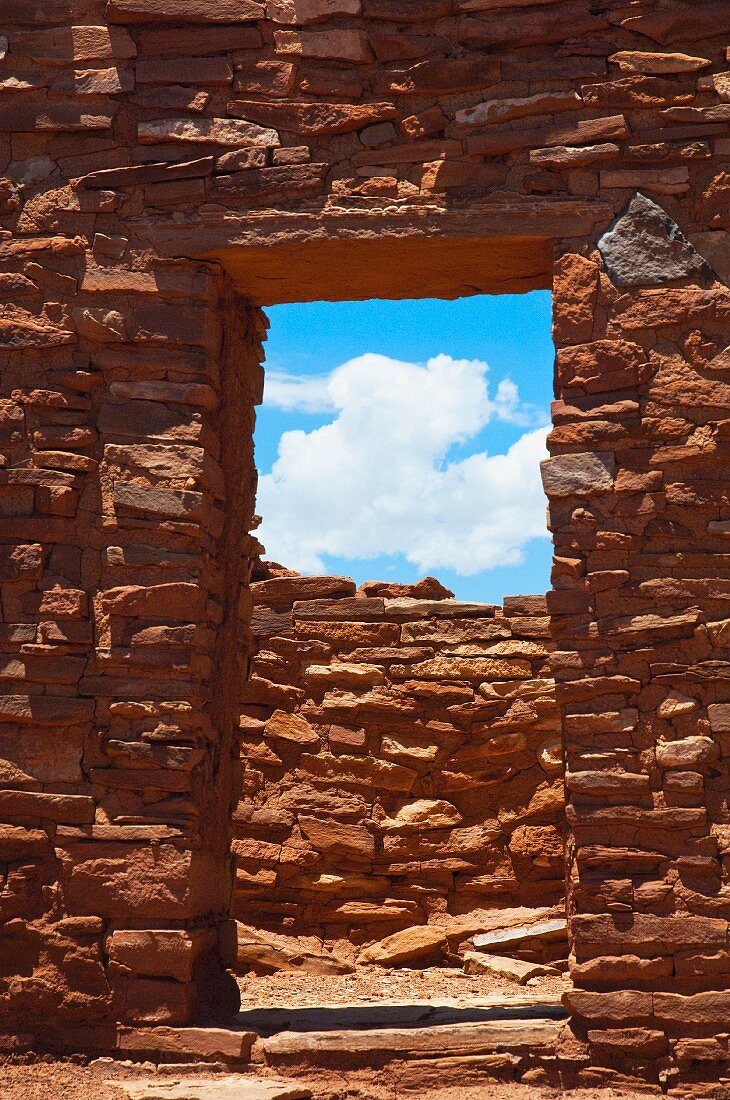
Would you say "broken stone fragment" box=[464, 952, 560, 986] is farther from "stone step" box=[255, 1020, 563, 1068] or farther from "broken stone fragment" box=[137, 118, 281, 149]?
"broken stone fragment" box=[137, 118, 281, 149]

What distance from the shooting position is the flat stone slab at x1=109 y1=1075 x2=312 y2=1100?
13.0 ft

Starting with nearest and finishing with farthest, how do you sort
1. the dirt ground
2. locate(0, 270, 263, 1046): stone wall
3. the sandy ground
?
the dirt ground, locate(0, 270, 263, 1046): stone wall, the sandy ground

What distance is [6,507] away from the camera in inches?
186

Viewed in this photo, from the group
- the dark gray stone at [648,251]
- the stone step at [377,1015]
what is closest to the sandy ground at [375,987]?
the stone step at [377,1015]

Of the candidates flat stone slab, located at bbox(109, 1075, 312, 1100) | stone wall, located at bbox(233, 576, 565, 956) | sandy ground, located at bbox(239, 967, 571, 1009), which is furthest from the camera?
stone wall, located at bbox(233, 576, 565, 956)

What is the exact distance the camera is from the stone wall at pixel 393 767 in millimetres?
6934

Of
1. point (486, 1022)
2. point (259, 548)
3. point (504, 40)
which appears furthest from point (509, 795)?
point (504, 40)

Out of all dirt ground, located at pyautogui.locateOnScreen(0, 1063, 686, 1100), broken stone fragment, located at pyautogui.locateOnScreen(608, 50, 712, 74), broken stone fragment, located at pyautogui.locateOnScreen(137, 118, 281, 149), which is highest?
broken stone fragment, located at pyautogui.locateOnScreen(608, 50, 712, 74)

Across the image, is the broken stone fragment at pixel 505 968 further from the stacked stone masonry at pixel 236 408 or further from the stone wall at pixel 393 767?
the stacked stone masonry at pixel 236 408

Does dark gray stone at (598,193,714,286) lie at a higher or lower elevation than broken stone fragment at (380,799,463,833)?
higher

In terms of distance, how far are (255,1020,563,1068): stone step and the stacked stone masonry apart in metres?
0.24

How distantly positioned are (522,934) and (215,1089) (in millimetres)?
2892

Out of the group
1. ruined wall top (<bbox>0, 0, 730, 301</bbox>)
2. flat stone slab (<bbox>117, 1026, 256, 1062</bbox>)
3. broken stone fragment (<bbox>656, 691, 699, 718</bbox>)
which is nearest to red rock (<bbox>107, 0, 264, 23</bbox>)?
ruined wall top (<bbox>0, 0, 730, 301</bbox>)

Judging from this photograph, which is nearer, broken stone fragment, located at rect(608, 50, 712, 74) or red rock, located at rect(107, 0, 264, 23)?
broken stone fragment, located at rect(608, 50, 712, 74)
